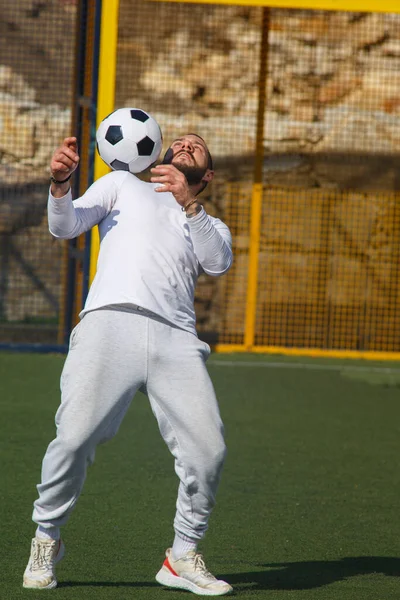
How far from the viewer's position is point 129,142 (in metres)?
4.23

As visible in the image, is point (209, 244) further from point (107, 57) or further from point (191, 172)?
point (107, 57)

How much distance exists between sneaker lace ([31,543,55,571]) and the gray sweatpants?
0.33 feet

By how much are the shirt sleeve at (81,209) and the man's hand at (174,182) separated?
29cm

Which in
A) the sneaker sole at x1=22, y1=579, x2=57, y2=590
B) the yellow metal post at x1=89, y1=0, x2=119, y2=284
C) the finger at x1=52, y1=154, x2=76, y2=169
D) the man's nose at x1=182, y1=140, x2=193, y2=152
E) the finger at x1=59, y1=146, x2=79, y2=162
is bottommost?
the sneaker sole at x1=22, y1=579, x2=57, y2=590

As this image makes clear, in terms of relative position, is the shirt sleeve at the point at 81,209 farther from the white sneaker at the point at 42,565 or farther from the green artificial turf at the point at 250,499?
the green artificial turf at the point at 250,499

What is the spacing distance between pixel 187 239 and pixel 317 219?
748 centimetres

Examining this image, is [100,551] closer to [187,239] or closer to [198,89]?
[187,239]

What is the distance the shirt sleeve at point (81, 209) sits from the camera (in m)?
3.74

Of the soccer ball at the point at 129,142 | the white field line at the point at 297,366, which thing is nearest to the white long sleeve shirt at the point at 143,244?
the soccer ball at the point at 129,142

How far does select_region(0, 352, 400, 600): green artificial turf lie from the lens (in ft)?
13.6

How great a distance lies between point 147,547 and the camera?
454cm

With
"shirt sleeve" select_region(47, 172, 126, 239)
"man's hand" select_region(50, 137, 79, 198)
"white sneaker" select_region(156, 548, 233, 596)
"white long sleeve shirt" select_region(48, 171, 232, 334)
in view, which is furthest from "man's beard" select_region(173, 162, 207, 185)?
"white sneaker" select_region(156, 548, 233, 596)

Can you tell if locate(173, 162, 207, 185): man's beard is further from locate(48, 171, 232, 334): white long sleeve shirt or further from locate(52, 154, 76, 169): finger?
locate(52, 154, 76, 169): finger

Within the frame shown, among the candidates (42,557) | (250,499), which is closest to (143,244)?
(42,557)
